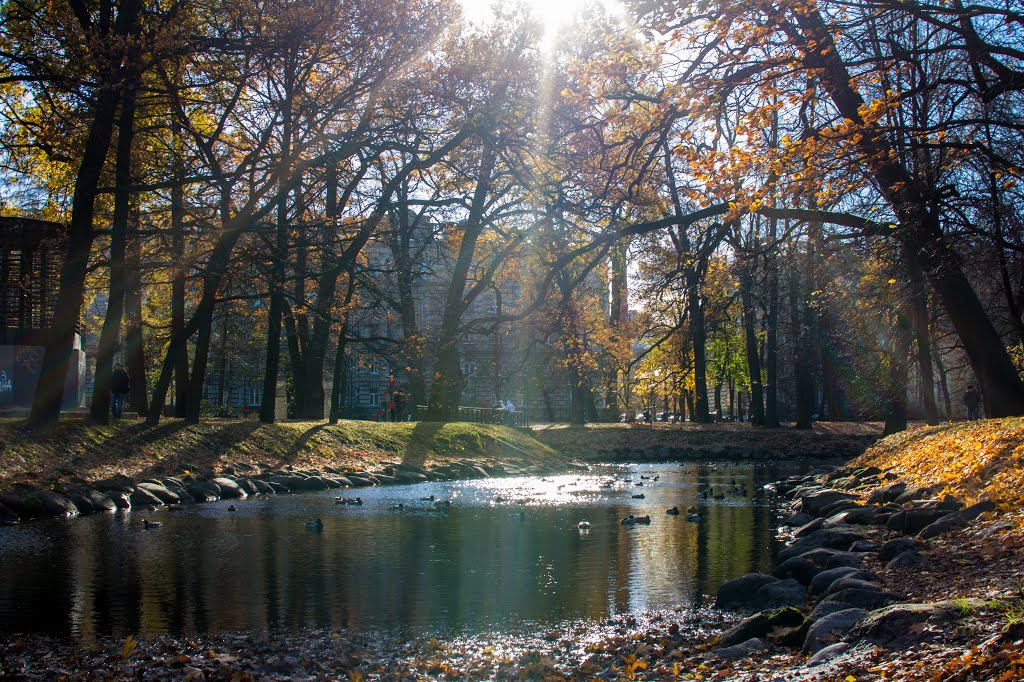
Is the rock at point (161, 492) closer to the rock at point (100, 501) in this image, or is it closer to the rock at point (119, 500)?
the rock at point (119, 500)

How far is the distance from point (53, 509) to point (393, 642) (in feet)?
29.6

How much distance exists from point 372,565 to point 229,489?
8099 millimetres

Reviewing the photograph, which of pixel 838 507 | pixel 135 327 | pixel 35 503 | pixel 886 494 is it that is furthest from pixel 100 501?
pixel 135 327

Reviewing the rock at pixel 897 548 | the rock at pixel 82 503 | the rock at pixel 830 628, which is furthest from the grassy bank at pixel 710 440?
the rock at pixel 830 628

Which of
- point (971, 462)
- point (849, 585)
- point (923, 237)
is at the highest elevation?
point (923, 237)

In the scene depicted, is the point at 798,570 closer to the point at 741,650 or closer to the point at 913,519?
the point at 913,519

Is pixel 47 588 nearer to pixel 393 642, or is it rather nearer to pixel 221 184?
pixel 393 642

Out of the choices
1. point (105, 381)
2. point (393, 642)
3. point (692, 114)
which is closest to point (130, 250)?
point (105, 381)

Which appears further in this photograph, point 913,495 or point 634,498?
point 634,498

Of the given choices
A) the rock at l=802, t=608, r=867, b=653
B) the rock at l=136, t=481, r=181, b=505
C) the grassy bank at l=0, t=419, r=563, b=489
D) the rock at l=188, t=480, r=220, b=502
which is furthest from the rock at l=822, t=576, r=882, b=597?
the grassy bank at l=0, t=419, r=563, b=489

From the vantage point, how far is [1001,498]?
983cm

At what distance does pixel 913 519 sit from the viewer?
1073 centimetres

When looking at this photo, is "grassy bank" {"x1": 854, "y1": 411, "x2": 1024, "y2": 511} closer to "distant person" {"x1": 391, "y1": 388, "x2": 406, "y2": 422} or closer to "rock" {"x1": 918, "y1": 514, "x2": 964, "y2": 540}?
"rock" {"x1": 918, "y1": 514, "x2": 964, "y2": 540}

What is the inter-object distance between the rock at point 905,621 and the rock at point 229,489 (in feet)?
44.8
